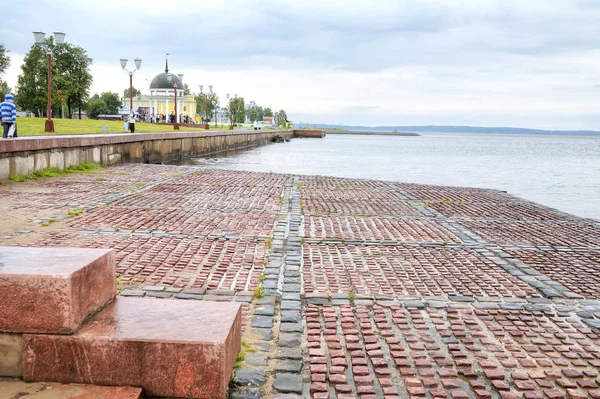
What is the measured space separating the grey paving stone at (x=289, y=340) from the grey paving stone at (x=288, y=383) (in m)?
0.46

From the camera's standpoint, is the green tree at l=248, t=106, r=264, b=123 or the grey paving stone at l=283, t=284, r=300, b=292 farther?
the green tree at l=248, t=106, r=264, b=123

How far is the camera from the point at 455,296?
5121mm

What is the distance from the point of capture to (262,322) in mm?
4312

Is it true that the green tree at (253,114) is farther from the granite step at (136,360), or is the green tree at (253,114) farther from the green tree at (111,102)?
the granite step at (136,360)

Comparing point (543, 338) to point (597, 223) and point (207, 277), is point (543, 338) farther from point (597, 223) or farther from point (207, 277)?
point (597, 223)

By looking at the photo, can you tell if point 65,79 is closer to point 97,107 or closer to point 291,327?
point 97,107

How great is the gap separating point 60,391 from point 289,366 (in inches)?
52.9

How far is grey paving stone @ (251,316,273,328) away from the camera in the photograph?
425 centimetres

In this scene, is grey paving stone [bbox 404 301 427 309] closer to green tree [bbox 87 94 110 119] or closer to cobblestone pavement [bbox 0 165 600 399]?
cobblestone pavement [bbox 0 165 600 399]

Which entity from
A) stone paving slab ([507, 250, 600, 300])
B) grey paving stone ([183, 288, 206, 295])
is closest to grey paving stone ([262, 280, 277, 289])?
grey paving stone ([183, 288, 206, 295])

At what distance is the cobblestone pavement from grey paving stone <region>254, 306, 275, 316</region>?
2cm

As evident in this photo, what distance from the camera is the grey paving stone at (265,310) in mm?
4520

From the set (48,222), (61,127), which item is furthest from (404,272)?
(61,127)

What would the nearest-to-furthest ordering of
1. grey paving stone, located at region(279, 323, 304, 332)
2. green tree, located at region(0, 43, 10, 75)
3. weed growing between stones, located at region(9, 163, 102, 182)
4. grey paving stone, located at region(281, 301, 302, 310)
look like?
1. grey paving stone, located at region(279, 323, 304, 332)
2. grey paving stone, located at region(281, 301, 302, 310)
3. weed growing between stones, located at region(9, 163, 102, 182)
4. green tree, located at region(0, 43, 10, 75)
